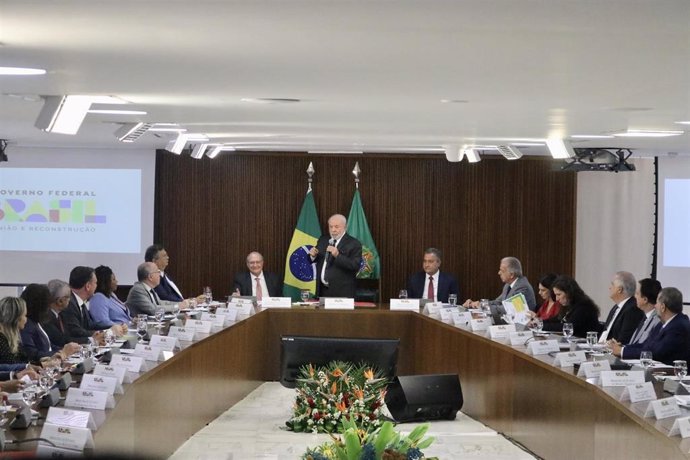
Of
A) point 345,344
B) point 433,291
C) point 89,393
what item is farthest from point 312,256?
point 89,393

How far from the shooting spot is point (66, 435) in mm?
4023

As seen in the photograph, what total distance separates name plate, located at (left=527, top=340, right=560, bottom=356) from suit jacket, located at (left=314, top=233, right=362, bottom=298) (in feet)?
12.9

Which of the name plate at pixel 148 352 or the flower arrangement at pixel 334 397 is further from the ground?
the name plate at pixel 148 352

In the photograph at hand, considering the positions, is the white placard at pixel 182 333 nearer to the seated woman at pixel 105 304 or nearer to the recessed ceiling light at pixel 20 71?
the seated woman at pixel 105 304

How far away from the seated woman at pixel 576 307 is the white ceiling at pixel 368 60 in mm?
1239

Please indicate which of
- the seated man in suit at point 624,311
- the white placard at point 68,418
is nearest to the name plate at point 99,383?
the white placard at point 68,418

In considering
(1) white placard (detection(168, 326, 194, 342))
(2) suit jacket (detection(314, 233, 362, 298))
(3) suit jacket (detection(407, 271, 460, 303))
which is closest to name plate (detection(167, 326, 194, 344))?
(1) white placard (detection(168, 326, 194, 342))

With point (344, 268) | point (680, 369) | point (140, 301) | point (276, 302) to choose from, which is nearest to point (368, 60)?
point (680, 369)

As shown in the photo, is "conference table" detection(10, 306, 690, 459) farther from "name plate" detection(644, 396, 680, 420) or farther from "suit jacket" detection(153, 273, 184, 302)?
"suit jacket" detection(153, 273, 184, 302)

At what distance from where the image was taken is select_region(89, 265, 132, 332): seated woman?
347 inches

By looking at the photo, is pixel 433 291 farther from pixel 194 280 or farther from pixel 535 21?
pixel 535 21

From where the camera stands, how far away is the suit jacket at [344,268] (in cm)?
1080

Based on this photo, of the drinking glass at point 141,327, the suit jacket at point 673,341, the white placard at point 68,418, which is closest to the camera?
the white placard at point 68,418

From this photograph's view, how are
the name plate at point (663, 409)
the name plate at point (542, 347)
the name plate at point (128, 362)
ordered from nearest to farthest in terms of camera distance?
the name plate at point (663, 409) < the name plate at point (128, 362) < the name plate at point (542, 347)
